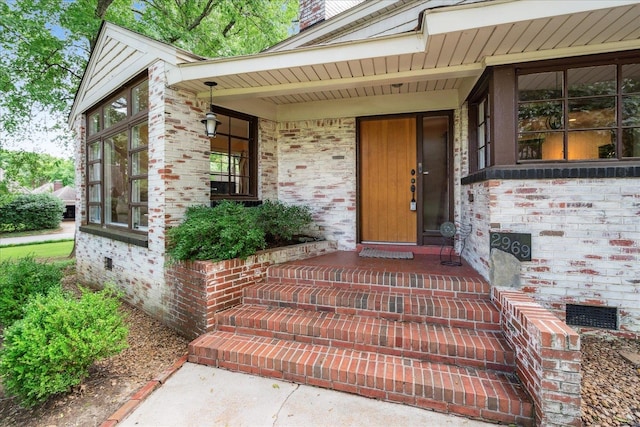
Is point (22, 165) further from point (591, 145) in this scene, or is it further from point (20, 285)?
point (591, 145)

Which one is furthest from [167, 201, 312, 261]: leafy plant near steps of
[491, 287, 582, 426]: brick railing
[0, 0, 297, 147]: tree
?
[0, 0, 297, 147]: tree

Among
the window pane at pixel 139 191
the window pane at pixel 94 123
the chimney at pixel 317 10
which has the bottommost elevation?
the window pane at pixel 139 191

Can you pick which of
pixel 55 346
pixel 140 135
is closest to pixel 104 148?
pixel 140 135

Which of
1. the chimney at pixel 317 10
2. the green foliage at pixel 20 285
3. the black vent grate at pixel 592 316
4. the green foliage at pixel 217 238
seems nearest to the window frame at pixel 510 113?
the black vent grate at pixel 592 316

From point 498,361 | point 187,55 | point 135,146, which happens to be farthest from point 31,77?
point 498,361

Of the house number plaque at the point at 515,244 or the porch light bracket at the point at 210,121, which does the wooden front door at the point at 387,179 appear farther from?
the porch light bracket at the point at 210,121

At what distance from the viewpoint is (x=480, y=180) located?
327 cm

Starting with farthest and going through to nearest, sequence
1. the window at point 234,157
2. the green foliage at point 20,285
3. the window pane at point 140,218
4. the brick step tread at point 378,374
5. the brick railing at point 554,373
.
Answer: the window at point 234,157 → the window pane at point 140,218 → the green foliage at point 20,285 → the brick step tread at point 378,374 → the brick railing at point 554,373

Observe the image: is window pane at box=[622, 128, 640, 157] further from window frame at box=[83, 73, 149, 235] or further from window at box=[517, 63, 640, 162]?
window frame at box=[83, 73, 149, 235]

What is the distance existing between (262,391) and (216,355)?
0.60 meters

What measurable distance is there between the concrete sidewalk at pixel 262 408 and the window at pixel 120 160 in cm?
269

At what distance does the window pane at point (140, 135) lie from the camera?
163 inches

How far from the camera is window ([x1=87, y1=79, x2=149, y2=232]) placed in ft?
14.0

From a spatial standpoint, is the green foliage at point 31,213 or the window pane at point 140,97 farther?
the green foliage at point 31,213
